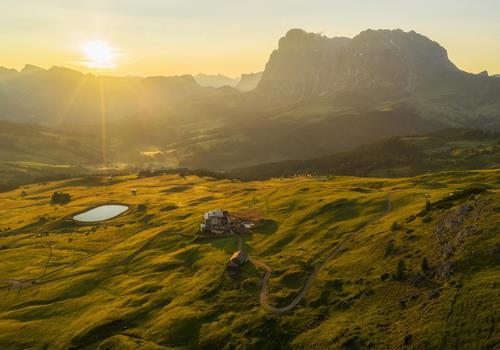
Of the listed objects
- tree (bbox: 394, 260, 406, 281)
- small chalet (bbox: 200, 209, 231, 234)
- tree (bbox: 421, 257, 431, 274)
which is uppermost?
tree (bbox: 421, 257, 431, 274)

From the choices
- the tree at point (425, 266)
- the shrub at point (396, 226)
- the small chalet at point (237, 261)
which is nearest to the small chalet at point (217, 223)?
the small chalet at point (237, 261)

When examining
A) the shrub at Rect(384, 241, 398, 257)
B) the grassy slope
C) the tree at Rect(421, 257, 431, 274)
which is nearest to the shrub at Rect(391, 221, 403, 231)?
the grassy slope

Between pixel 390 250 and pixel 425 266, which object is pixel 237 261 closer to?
pixel 390 250

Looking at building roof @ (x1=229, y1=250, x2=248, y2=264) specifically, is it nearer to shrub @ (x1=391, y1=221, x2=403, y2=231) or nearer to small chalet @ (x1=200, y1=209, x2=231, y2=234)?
small chalet @ (x1=200, y1=209, x2=231, y2=234)

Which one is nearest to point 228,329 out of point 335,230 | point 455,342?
point 455,342

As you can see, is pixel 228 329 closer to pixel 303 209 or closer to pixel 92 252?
pixel 303 209

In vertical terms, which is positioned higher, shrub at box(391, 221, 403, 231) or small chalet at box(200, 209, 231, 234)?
shrub at box(391, 221, 403, 231)

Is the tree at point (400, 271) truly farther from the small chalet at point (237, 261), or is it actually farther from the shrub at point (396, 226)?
the small chalet at point (237, 261)
